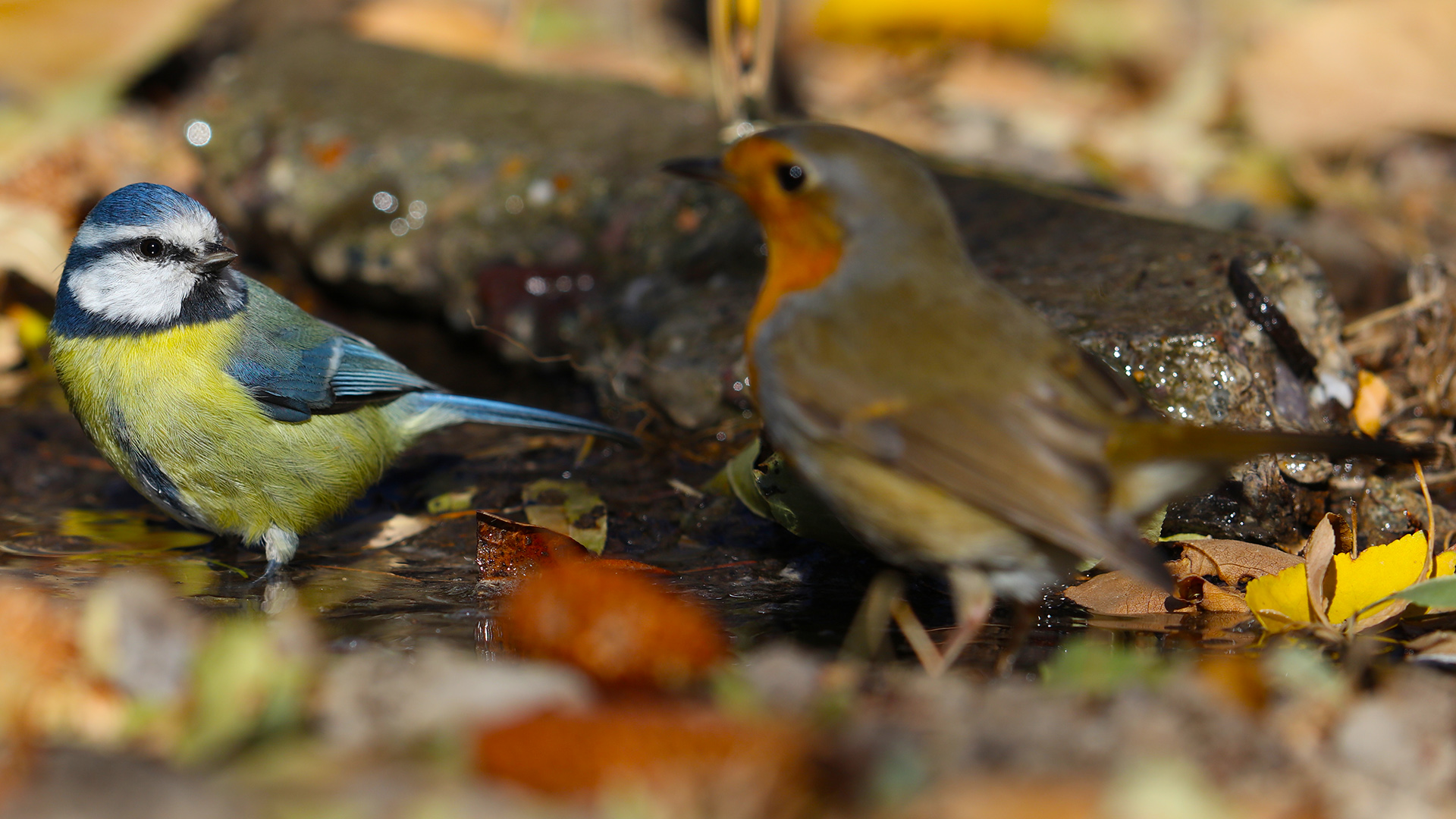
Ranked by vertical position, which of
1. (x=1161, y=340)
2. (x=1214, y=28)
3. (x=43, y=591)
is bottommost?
(x=43, y=591)

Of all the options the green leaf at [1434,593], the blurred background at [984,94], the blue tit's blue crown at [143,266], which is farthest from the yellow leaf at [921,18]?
the green leaf at [1434,593]

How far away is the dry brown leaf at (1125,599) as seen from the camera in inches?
122

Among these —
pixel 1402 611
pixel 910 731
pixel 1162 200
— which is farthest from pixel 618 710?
pixel 1162 200

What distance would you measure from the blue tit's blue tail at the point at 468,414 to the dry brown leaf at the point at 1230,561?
5.97ft

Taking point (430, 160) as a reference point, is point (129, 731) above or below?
below

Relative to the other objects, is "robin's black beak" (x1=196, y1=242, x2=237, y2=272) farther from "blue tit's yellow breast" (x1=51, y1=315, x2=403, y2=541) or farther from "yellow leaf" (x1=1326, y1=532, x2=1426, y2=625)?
"yellow leaf" (x1=1326, y1=532, x2=1426, y2=625)

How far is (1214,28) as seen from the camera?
895 centimetres

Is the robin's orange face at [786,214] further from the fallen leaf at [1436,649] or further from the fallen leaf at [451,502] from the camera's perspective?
the fallen leaf at [1436,649]

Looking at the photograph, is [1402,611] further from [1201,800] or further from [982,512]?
[1201,800]

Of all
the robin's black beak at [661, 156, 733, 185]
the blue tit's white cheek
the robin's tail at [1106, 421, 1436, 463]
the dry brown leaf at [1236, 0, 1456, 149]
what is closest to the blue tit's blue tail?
the blue tit's white cheek

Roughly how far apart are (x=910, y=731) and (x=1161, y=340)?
2041 mm

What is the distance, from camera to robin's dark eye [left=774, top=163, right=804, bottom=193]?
288cm

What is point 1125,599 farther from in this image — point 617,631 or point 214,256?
point 214,256

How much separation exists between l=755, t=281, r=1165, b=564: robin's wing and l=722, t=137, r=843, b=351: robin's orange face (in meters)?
0.13
